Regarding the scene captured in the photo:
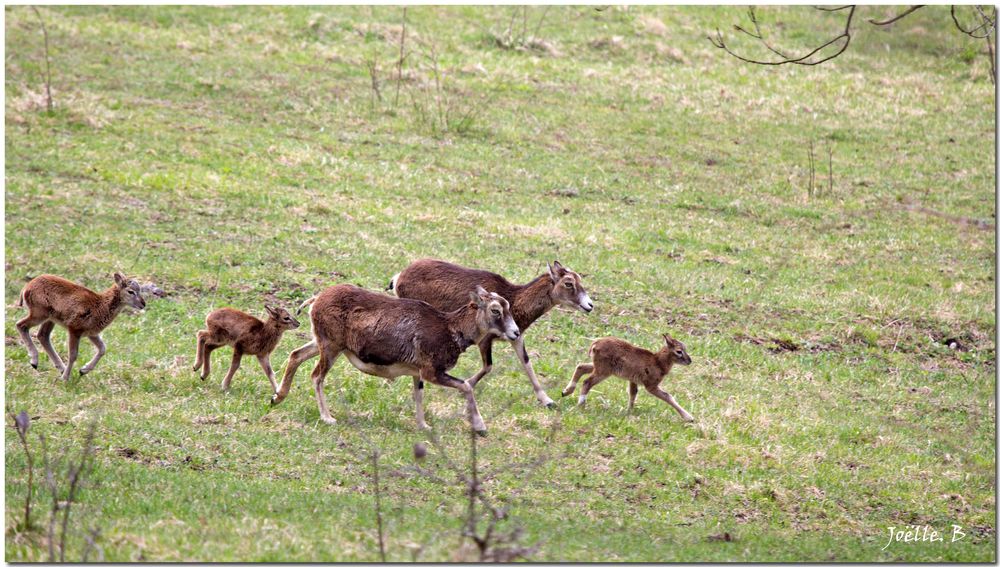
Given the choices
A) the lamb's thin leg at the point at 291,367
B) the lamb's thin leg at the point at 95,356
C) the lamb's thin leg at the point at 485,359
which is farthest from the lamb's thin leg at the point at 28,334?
the lamb's thin leg at the point at 485,359

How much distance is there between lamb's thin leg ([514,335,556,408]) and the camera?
13.2m

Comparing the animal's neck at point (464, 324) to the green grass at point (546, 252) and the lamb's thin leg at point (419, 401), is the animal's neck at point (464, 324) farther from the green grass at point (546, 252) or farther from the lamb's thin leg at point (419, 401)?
the green grass at point (546, 252)

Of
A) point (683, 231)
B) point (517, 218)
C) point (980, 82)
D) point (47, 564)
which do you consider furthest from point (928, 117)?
point (47, 564)

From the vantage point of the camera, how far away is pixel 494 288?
45.7ft

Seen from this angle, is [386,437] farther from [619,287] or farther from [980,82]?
[980,82]

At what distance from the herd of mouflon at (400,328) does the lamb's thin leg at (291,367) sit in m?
0.01

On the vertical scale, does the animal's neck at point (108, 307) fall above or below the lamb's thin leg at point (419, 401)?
above

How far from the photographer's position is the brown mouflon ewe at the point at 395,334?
11.8m

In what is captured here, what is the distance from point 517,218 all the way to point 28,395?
1186 centimetres

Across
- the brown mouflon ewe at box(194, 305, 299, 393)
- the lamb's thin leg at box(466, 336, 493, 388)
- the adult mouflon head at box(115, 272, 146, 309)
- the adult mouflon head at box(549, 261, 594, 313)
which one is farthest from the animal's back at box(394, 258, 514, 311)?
the adult mouflon head at box(115, 272, 146, 309)

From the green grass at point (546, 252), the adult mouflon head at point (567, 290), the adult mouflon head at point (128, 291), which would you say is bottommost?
the green grass at point (546, 252)

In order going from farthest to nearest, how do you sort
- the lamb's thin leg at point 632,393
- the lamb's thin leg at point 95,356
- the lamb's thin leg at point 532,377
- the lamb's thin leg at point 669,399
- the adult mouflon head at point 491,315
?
the lamb's thin leg at point 632,393 < the lamb's thin leg at point 532,377 < the lamb's thin leg at point 669,399 < the lamb's thin leg at point 95,356 < the adult mouflon head at point 491,315

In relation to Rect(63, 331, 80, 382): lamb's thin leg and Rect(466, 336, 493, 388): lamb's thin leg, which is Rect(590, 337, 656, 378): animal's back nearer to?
Rect(466, 336, 493, 388): lamb's thin leg

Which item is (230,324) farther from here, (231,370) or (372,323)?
(372,323)
